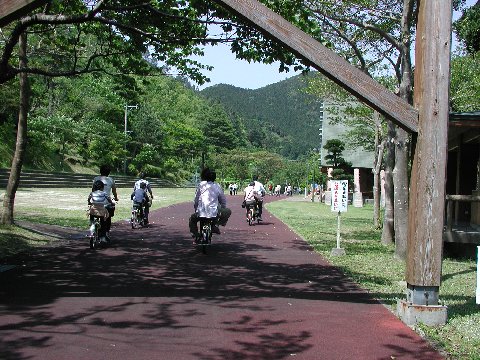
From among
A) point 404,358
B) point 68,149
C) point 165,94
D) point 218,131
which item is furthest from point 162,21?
point 165,94

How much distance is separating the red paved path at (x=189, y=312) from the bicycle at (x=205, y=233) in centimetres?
74

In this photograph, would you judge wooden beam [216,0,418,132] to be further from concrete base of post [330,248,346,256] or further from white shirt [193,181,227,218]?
concrete base of post [330,248,346,256]

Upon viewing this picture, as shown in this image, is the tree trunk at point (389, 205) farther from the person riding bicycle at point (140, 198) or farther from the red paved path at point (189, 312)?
the person riding bicycle at point (140, 198)

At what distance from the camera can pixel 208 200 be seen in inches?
469

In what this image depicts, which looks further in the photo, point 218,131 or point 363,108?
point 218,131

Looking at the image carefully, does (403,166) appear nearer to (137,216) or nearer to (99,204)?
(99,204)

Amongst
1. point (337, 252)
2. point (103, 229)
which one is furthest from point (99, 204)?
point (337, 252)

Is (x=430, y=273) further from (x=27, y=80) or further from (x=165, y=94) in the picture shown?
(x=165, y=94)

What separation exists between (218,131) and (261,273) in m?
90.5

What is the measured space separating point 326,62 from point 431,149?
146 cm

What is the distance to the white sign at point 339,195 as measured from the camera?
13.3 metres

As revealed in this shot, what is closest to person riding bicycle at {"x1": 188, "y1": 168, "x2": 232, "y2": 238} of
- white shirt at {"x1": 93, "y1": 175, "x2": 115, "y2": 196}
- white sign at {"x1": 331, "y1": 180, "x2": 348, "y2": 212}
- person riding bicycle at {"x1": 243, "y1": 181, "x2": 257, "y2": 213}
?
white shirt at {"x1": 93, "y1": 175, "x2": 115, "y2": 196}

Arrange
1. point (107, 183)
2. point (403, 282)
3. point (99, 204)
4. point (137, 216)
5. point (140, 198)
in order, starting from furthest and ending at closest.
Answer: point (137, 216) → point (140, 198) → point (107, 183) → point (99, 204) → point (403, 282)

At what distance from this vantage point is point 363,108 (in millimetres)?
22531
